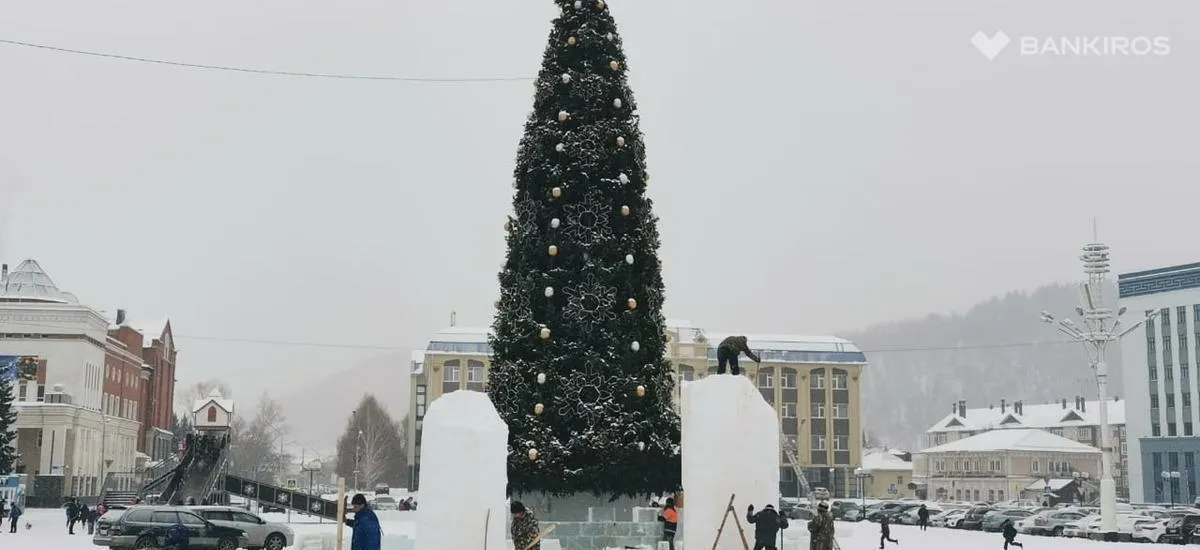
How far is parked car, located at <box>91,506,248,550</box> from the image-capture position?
30.1m

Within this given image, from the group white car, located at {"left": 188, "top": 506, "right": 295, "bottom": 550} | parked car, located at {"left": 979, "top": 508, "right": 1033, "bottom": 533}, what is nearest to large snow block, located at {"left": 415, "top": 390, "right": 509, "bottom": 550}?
white car, located at {"left": 188, "top": 506, "right": 295, "bottom": 550}

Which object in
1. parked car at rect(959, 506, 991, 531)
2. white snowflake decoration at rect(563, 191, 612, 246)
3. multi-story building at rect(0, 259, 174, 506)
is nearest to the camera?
white snowflake decoration at rect(563, 191, 612, 246)

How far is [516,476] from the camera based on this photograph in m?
22.9

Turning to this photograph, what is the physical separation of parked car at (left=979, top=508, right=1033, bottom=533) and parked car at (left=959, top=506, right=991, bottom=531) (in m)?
0.31

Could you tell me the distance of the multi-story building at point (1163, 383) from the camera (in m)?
90.4

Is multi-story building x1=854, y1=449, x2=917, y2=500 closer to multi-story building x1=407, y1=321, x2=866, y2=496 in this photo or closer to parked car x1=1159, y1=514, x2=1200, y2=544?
multi-story building x1=407, y1=321, x2=866, y2=496

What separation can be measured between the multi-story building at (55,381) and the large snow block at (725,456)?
60.8 metres

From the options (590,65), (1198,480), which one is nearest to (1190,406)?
(1198,480)

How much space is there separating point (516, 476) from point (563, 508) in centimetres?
147

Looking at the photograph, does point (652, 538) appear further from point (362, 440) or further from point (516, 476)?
point (362, 440)

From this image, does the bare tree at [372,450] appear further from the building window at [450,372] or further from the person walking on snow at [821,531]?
the person walking on snow at [821,531]

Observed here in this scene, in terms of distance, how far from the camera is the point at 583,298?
23750mm

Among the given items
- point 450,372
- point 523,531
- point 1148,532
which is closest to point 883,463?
point 450,372

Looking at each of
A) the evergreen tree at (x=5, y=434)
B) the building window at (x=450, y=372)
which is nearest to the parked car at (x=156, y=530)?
the evergreen tree at (x=5, y=434)
